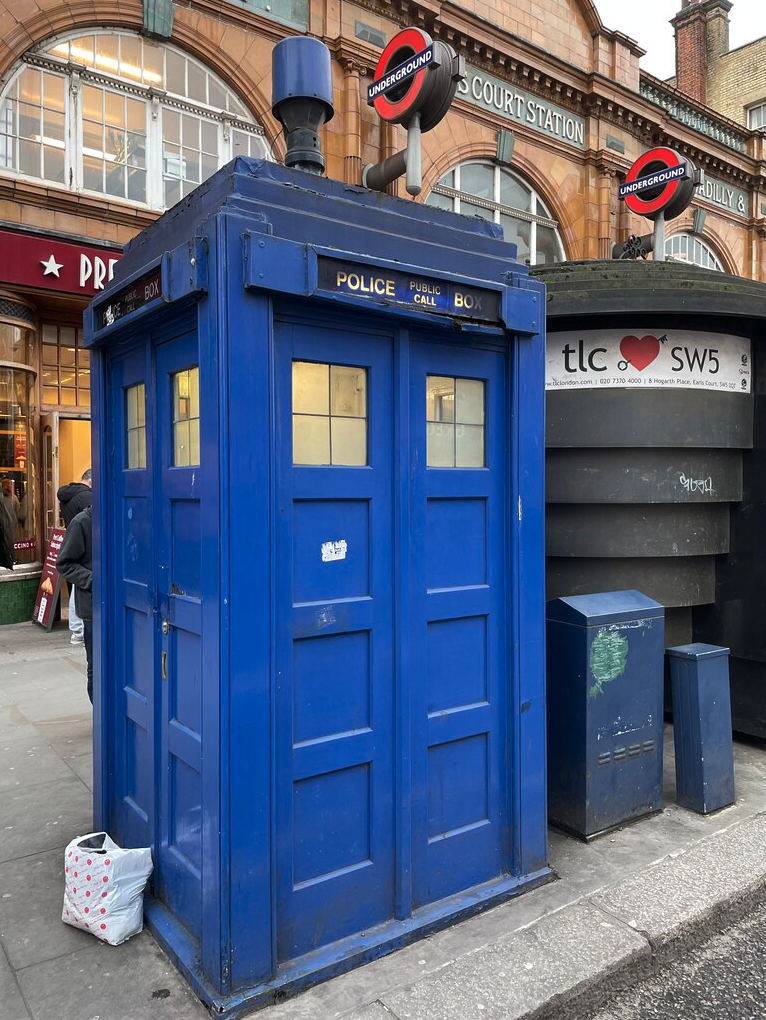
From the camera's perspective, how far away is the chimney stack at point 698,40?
86.8ft

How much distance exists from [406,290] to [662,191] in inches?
184

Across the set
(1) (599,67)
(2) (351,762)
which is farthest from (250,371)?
(1) (599,67)

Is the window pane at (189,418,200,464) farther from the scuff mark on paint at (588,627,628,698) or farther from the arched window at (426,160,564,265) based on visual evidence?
the arched window at (426,160,564,265)

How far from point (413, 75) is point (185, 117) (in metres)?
7.48

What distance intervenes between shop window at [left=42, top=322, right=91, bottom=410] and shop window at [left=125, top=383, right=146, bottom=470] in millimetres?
7823

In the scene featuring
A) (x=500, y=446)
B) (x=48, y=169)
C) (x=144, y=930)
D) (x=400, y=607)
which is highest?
(x=48, y=169)

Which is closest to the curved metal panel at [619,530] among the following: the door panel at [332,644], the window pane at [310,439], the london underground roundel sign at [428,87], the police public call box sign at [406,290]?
the police public call box sign at [406,290]

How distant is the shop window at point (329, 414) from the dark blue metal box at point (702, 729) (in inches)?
100.0

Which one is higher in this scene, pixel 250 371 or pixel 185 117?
pixel 185 117

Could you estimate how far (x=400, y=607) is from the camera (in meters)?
3.15

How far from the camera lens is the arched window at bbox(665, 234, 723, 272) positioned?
60.4 ft

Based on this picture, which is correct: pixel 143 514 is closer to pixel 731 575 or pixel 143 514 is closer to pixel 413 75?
pixel 413 75

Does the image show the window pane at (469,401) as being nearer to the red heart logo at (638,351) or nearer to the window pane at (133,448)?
the window pane at (133,448)

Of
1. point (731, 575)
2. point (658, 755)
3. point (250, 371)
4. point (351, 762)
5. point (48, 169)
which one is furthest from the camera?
point (48, 169)
